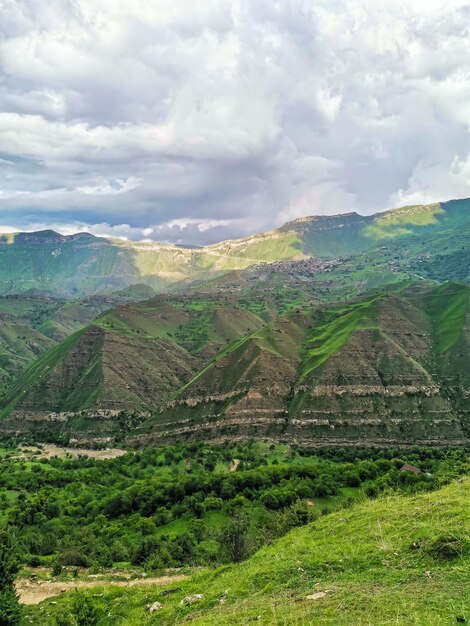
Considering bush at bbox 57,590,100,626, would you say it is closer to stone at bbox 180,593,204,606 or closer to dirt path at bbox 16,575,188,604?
stone at bbox 180,593,204,606

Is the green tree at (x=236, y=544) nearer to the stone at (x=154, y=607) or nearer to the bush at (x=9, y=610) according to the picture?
the stone at (x=154, y=607)

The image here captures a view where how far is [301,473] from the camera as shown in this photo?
9425cm

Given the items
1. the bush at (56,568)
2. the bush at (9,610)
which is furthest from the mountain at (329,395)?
the bush at (9,610)

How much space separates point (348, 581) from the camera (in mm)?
25719

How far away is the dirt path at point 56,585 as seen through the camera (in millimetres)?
45500

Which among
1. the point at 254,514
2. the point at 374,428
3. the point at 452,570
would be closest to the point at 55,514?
the point at 254,514

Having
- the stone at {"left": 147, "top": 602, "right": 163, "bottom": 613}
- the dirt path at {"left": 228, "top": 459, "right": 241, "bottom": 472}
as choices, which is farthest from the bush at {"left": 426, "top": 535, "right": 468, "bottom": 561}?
the dirt path at {"left": 228, "top": 459, "right": 241, "bottom": 472}

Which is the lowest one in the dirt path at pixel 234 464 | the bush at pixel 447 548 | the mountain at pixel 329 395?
the dirt path at pixel 234 464

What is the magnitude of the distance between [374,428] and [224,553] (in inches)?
4196

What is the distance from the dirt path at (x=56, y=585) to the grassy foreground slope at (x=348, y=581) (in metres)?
6.07

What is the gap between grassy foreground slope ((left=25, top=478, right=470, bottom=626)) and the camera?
21344 millimetres

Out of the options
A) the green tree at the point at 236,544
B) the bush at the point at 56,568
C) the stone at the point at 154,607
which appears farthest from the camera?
the bush at the point at 56,568

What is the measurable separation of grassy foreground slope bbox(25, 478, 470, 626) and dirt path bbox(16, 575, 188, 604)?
6072 millimetres

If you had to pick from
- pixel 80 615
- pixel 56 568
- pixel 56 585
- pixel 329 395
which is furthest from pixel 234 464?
pixel 80 615
